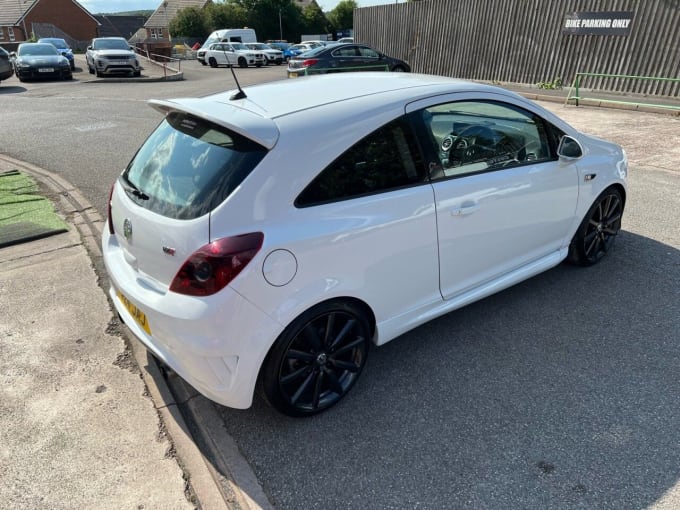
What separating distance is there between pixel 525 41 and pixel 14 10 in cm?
6767

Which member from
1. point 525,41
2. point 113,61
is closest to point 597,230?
point 525,41

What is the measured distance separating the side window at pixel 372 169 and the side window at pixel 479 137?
0.45 ft

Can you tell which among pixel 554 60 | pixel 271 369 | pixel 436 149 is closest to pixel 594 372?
pixel 436 149

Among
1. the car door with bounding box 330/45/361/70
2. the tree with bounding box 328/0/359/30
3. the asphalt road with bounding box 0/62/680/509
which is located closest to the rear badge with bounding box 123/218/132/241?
the asphalt road with bounding box 0/62/680/509

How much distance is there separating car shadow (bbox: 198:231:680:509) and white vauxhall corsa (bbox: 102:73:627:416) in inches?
10.8

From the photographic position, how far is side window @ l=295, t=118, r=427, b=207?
2.53m

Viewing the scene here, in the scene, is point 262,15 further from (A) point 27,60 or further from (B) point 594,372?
(B) point 594,372

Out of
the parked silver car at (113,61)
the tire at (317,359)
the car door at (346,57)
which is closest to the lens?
the tire at (317,359)

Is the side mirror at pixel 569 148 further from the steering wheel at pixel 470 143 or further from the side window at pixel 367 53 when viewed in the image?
the side window at pixel 367 53

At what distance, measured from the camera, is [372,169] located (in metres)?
2.71

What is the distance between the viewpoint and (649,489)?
227 cm

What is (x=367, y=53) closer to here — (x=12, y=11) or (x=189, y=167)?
(x=189, y=167)

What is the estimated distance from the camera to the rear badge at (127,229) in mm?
2713

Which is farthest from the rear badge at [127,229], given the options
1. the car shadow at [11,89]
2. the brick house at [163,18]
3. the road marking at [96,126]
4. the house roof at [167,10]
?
the brick house at [163,18]
